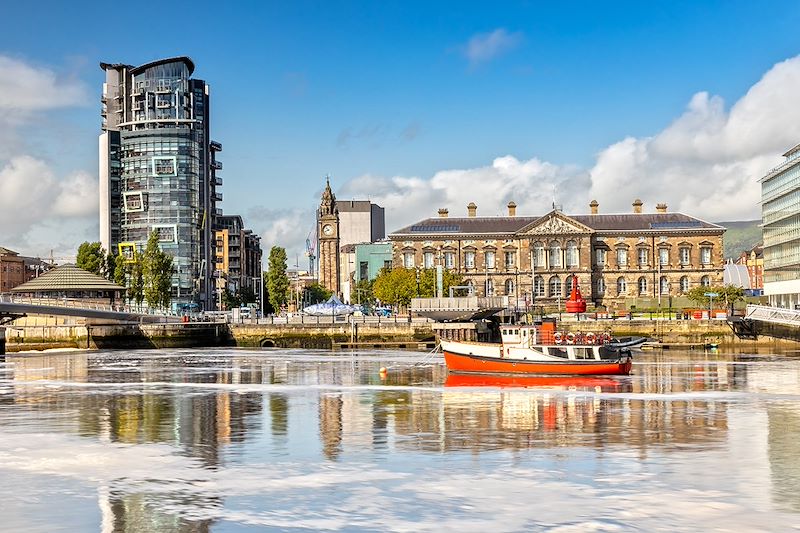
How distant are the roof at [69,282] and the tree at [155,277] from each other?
31.8 feet

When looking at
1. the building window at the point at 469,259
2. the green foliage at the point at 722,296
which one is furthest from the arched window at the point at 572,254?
the green foliage at the point at 722,296

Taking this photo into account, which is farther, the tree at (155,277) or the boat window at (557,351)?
the tree at (155,277)

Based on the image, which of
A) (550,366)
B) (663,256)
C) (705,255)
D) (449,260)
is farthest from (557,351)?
(705,255)

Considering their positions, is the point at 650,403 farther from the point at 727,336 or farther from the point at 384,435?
the point at 727,336

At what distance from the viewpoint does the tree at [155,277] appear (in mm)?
164000

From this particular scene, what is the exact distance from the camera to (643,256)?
199 m

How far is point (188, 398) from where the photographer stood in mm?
57438

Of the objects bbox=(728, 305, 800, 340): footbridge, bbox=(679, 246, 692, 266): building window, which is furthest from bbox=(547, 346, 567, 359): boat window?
bbox=(679, 246, 692, 266): building window

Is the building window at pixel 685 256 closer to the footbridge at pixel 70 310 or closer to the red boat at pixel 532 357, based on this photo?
the footbridge at pixel 70 310

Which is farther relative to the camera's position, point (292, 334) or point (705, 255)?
point (705, 255)

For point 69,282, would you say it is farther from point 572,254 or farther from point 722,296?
point 722,296

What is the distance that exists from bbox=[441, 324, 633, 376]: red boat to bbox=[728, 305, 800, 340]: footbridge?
44.1 m

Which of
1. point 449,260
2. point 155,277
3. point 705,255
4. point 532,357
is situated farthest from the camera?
point 705,255

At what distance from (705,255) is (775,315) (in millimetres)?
87841
